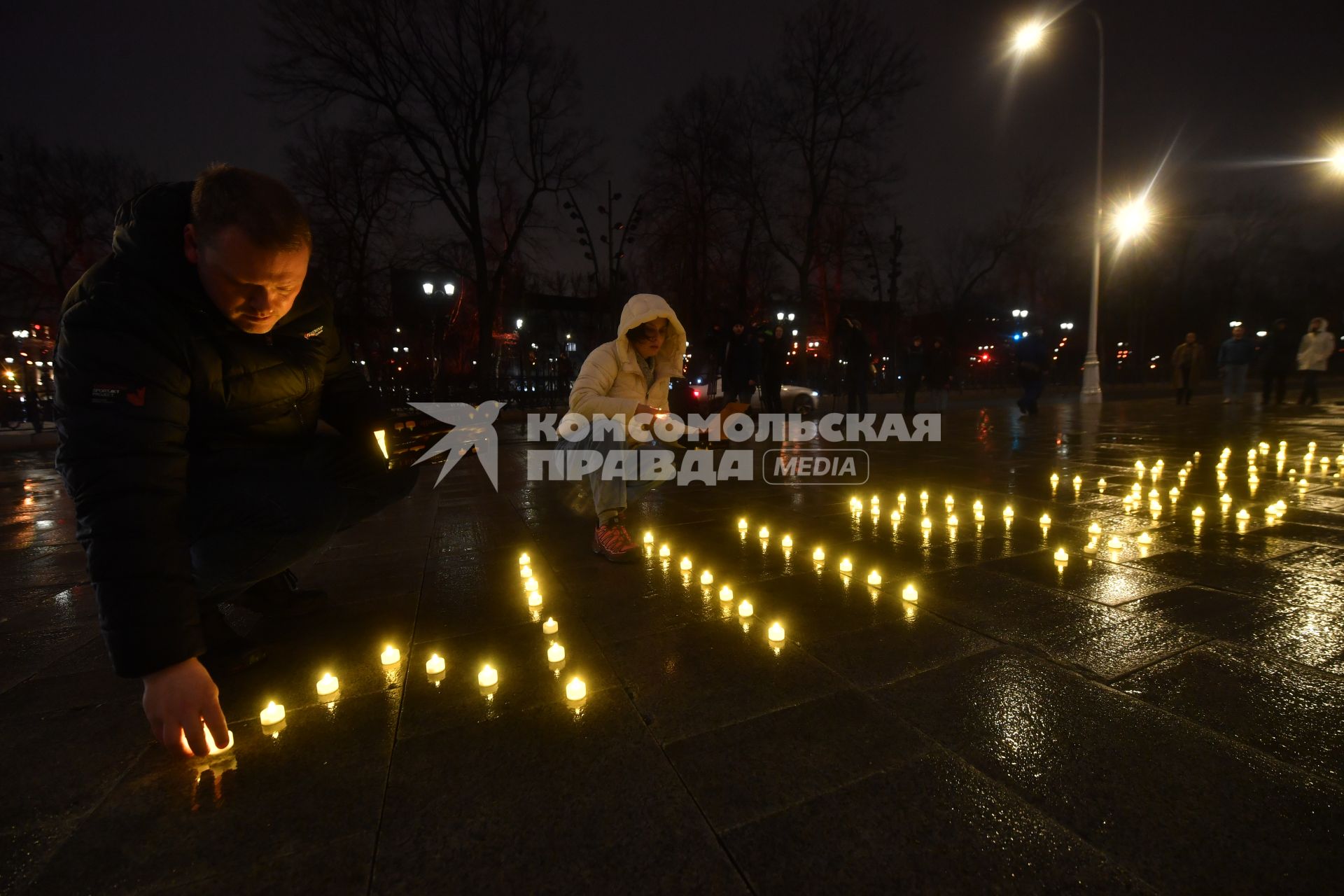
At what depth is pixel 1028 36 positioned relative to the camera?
52.3ft

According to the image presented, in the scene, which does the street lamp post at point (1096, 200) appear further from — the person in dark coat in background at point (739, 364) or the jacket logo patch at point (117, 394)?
the jacket logo patch at point (117, 394)

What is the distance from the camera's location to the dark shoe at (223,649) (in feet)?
7.58

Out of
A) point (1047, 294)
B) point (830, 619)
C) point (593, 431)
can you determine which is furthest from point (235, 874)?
point (1047, 294)

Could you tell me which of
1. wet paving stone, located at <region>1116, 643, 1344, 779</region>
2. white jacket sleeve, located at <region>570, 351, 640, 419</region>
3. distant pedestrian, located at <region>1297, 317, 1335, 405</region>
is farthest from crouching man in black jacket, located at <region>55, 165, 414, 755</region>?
distant pedestrian, located at <region>1297, 317, 1335, 405</region>

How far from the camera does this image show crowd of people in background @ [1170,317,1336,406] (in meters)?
12.8

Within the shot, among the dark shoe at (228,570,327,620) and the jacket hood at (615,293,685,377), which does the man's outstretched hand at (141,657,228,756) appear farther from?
the jacket hood at (615,293,685,377)

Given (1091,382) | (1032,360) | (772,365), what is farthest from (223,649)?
(1091,382)

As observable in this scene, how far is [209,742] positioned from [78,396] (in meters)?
0.96

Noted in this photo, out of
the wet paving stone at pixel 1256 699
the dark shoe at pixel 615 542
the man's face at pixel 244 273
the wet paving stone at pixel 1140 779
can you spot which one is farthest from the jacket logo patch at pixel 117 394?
the wet paving stone at pixel 1256 699

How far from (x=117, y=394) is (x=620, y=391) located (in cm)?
250

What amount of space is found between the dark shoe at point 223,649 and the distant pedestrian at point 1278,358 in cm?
1733

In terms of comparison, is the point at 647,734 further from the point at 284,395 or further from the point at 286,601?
the point at 286,601

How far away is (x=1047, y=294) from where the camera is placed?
44.0 m

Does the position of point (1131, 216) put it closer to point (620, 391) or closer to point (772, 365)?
point (772, 365)
